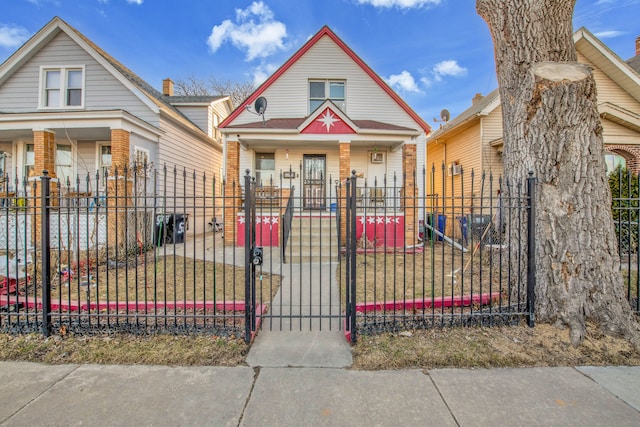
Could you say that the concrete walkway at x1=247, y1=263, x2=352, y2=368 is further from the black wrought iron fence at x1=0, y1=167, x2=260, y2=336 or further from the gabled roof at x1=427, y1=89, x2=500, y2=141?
the gabled roof at x1=427, y1=89, x2=500, y2=141

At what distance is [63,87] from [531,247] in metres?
14.0

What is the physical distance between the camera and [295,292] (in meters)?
5.03

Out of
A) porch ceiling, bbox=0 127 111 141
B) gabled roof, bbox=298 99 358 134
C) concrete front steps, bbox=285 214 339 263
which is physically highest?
gabled roof, bbox=298 99 358 134

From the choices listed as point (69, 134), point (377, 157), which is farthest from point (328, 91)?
point (69, 134)

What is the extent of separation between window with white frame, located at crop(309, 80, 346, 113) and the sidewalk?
1035 cm

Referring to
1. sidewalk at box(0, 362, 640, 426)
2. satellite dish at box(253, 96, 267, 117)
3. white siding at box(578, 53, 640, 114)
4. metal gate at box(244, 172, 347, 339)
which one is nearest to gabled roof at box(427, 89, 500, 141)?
white siding at box(578, 53, 640, 114)

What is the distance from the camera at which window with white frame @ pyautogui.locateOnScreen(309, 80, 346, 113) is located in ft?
37.8

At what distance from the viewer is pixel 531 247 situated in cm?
354

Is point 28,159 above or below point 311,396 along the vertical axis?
above

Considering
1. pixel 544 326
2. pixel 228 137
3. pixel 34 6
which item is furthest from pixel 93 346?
pixel 34 6

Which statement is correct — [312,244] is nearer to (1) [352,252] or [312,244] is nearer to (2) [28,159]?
(1) [352,252]

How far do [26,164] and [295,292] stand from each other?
12176mm

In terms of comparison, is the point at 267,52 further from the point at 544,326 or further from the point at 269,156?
the point at 544,326

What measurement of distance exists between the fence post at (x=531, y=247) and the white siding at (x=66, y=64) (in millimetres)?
11895
